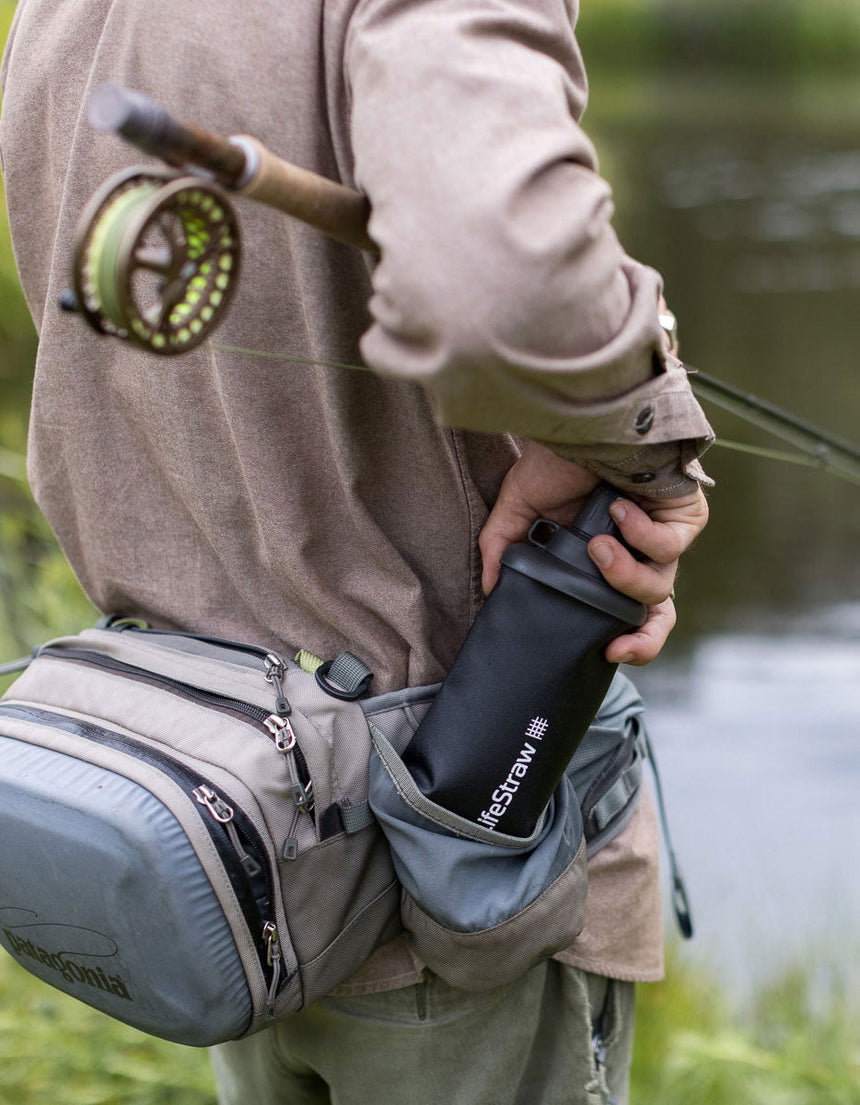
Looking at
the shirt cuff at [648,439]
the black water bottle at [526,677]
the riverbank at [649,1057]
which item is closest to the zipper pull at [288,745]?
the black water bottle at [526,677]

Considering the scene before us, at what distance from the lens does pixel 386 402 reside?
1.08 m

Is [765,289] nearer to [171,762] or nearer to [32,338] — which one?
[32,338]

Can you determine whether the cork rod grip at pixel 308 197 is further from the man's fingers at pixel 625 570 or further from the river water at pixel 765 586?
the river water at pixel 765 586

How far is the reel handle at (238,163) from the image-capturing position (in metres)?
0.73

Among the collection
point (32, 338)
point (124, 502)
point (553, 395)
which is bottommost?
point (32, 338)

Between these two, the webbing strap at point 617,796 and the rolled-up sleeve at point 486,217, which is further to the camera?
the webbing strap at point 617,796

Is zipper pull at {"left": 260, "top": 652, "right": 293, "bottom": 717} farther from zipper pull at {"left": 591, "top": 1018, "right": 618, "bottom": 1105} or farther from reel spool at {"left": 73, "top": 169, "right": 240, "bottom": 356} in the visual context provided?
zipper pull at {"left": 591, "top": 1018, "right": 618, "bottom": 1105}

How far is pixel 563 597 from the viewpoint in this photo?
1.06 metres

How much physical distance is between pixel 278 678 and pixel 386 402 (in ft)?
0.86

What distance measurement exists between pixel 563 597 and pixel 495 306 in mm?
352

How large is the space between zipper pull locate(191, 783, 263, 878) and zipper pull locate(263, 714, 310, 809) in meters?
0.06

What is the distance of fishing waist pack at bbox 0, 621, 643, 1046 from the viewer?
39.5 inches

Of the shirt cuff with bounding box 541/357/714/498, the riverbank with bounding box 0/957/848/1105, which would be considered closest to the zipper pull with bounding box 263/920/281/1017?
the shirt cuff with bounding box 541/357/714/498

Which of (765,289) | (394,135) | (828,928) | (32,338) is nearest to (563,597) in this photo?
(394,135)
